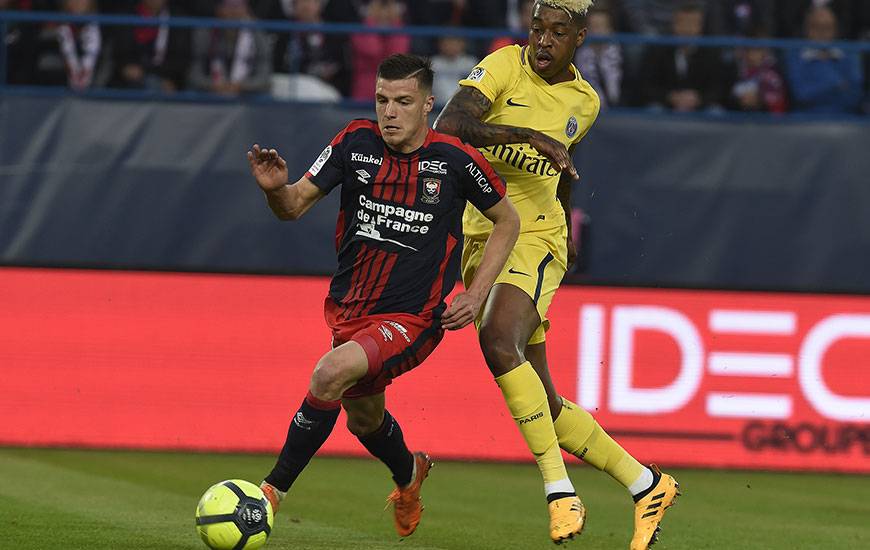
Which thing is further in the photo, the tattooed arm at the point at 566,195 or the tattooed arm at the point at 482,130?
the tattooed arm at the point at 566,195

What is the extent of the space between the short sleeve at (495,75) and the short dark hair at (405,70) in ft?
1.19

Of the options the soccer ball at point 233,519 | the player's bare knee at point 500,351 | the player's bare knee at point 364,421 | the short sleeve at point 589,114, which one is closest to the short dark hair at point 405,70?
the short sleeve at point 589,114

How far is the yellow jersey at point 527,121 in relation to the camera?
23.1 feet

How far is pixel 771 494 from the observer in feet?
31.4

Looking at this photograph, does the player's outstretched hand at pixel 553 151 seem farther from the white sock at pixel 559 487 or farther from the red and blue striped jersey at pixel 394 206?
the white sock at pixel 559 487

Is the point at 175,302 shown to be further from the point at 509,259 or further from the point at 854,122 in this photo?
the point at 854,122

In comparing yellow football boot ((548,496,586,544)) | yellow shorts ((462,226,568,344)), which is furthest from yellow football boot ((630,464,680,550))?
yellow shorts ((462,226,568,344))

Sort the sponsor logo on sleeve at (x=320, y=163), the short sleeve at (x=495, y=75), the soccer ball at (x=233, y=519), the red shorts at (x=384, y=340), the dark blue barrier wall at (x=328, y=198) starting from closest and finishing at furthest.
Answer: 1. the soccer ball at (x=233, y=519)
2. the red shorts at (x=384, y=340)
3. the sponsor logo on sleeve at (x=320, y=163)
4. the short sleeve at (x=495, y=75)
5. the dark blue barrier wall at (x=328, y=198)

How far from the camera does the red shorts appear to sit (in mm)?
6398

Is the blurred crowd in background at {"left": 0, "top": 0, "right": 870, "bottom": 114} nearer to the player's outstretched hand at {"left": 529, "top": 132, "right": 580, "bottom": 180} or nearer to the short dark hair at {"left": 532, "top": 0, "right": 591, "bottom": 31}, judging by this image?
the short dark hair at {"left": 532, "top": 0, "right": 591, "bottom": 31}

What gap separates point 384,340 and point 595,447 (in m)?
1.29

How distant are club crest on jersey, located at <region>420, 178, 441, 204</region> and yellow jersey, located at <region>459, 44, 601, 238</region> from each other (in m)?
0.44

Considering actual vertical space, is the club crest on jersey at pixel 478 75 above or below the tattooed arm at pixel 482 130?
above

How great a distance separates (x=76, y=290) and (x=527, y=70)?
4833 mm
